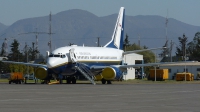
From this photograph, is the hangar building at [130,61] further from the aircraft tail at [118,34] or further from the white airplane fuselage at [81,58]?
the white airplane fuselage at [81,58]

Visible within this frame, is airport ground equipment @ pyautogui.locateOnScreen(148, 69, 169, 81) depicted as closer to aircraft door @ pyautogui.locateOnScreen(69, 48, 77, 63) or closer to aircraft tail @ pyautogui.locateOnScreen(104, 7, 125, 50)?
aircraft tail @ pyautogui.locateOnScreen(104, 7, 125, 50)

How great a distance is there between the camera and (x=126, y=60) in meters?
114

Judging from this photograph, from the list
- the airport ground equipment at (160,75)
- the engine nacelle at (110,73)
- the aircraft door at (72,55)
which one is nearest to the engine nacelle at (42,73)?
the aircraft door at (72,55)

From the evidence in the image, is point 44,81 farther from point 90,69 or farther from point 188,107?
point 188,107

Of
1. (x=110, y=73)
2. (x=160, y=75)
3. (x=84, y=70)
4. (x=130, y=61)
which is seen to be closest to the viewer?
(x=110, y=73)

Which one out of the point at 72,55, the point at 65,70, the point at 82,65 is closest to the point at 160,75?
the point at 82,65

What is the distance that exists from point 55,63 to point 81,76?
5.44m

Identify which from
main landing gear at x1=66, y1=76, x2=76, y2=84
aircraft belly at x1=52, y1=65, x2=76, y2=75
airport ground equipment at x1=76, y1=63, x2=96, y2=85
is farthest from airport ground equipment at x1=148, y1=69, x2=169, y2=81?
aircraft belly at x1=52, y1=65, x2=76, y2=75

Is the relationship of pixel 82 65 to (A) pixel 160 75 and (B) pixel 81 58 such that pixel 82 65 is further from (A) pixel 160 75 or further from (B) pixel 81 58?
(A) pixel 160 75

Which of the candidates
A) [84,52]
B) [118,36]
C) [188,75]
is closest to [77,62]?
[84,52]

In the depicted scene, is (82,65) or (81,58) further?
(82,65)

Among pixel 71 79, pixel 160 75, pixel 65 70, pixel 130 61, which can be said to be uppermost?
pixel 130 61

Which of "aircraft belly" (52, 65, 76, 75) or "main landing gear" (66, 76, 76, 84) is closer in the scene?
"aircraft belly" (52, 65, 76, 75)

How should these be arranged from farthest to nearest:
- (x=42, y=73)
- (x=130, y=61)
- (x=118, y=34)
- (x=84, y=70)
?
1. (x=130, y=61)
2. (x=118, y=34)
3. (x=84, y=70)
4. (x=42, y=73)
